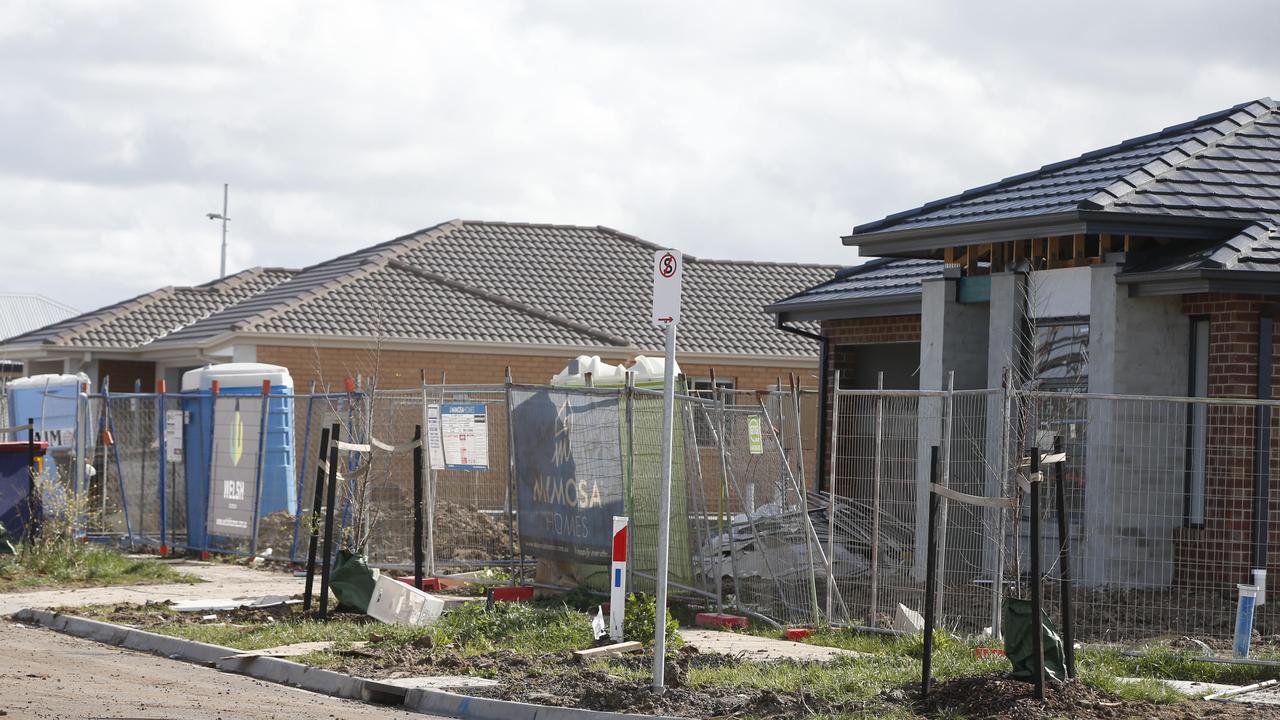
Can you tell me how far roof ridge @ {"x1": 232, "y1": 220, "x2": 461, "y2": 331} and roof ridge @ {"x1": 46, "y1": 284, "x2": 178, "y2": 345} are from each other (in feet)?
9.15

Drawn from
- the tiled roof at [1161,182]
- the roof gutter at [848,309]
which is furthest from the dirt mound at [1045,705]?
the roof gutter at [848,309]

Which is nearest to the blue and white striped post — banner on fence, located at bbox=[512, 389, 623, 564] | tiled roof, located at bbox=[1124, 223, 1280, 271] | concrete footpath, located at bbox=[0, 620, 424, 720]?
concrete footpath, located at bbox=[0, 620, 424, 720]

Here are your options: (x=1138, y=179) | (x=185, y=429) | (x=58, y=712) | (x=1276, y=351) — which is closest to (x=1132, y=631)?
(x=1276, y=351)

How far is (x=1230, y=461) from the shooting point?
14508mm

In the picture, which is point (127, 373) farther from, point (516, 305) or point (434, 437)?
point (434, 437)

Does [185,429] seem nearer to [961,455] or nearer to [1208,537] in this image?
[961,455]

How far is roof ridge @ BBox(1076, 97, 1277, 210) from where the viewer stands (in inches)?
601

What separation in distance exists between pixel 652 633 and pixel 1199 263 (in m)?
6.30

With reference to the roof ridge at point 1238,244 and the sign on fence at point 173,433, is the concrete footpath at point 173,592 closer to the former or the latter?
the sign on fence at point 173,433

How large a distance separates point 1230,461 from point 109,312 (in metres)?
30.2

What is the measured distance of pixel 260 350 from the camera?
102 feet

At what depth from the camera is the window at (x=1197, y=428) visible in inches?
575

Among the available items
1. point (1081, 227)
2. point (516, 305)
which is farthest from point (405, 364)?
point (1081, 227)

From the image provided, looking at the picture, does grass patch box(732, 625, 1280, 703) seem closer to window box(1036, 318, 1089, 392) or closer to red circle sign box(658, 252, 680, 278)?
red circle sign box(658, 252, 680, 278)
